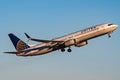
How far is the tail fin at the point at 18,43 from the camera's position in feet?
488

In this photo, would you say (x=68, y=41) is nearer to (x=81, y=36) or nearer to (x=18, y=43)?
(x=81, y=36)

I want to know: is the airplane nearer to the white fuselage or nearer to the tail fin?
the white fuselage

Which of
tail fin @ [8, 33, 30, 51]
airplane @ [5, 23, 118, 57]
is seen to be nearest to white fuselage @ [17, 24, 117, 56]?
airplane @ [5, 23, 118, 57]

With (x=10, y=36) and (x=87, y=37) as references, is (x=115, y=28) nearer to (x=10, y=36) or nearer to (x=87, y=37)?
(x=87, y=37)

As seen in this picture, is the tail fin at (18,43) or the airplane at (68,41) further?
the tail fin at (18,43)

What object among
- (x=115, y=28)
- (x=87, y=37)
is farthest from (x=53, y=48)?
(x=115, y=28)

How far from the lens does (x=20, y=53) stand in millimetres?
144375

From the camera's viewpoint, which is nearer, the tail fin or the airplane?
the airplane

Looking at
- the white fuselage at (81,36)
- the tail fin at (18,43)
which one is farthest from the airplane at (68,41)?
the tail fin at (18,43)

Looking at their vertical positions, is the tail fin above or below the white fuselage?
below

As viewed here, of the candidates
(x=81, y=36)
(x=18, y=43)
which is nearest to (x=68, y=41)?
(x=81, y=36)

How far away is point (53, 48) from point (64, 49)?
166 inches

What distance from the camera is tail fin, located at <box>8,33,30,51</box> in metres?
149

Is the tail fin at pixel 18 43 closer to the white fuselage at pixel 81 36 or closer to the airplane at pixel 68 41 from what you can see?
the airplane at pixel 68 41
